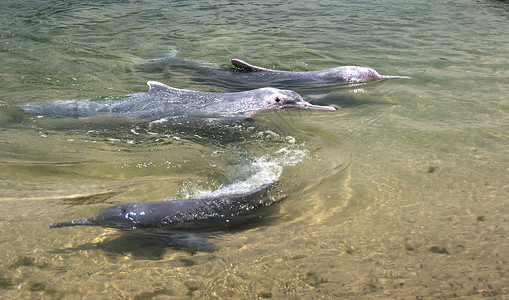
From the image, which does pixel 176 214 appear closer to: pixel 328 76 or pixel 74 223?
pixel 74 223

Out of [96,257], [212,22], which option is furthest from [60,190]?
[212,22]

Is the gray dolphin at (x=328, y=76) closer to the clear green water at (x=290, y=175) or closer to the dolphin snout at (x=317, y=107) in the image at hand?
the clear green water at (x=290, y=175)

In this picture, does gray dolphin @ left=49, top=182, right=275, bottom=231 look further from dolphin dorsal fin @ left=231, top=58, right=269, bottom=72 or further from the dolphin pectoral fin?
dolphin dorsal fin @ left=231, top=58, right=269, bottom=72

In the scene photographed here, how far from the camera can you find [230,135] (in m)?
6.20

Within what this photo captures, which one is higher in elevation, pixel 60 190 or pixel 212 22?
pixel 212 22

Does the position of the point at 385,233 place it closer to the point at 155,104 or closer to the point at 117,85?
the point at 155,104

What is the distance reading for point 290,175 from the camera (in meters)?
4.91

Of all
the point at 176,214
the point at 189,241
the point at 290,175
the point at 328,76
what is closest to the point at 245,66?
the point at 328,76

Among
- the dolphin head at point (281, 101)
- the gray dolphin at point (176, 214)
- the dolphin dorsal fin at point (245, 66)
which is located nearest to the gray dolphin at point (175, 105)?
the dolphin head at point (281, 101)

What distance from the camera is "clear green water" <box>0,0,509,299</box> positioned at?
3.29m

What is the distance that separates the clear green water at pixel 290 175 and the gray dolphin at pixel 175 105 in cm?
25

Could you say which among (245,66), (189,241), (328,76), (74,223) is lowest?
(189,241)

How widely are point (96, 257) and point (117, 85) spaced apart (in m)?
5.36

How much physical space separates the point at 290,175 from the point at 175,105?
106 inches
